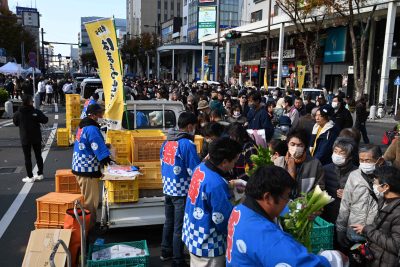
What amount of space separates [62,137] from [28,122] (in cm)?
470

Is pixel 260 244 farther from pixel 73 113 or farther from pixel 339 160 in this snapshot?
pixel 73 113

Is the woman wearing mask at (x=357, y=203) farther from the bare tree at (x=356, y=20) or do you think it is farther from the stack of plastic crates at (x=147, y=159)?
the bare tree at (x=356, y=20)

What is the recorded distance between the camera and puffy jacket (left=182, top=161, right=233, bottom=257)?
3262 millimetres

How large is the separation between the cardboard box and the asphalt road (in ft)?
4.03

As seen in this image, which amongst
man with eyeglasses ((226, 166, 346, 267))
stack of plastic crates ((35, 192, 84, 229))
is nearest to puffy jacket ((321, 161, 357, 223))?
man with eyeglasses ((226, 166, 346, 267))

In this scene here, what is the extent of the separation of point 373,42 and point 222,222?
29.1 m

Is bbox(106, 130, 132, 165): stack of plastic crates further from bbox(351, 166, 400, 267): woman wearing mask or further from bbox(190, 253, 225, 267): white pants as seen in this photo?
bbox(351, 166, 400, 267): woman wearing mask

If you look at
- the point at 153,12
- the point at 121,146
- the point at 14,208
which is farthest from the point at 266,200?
the point at 153,12

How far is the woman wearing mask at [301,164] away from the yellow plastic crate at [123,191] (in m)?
2.06

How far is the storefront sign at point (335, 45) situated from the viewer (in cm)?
3025

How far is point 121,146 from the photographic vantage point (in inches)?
236

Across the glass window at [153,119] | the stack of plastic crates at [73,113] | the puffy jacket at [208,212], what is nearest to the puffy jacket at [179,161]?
the puffy jacket at [208,212]

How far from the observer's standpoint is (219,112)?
7809 mm

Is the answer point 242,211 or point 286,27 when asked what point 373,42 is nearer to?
point 286,27
